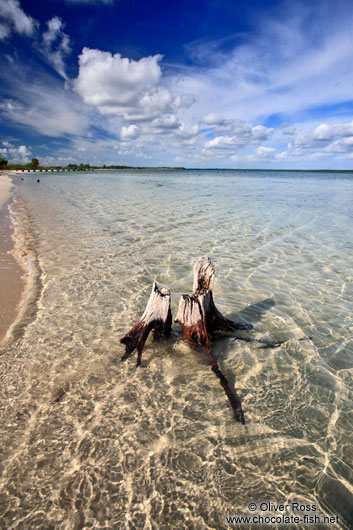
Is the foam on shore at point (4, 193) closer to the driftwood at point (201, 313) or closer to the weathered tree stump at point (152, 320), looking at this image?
the weathered tree stump at point (152, 320)

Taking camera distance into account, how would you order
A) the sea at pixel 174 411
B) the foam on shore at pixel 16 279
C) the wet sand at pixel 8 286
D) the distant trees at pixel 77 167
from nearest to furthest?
the sea at pixel 174 411
the foam on shore at pixel 16 279
the wet sand at pixel 8 286
the distant trees at pixel 77 167

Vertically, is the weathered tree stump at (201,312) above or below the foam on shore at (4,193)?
above

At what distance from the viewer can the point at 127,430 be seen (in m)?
3.22

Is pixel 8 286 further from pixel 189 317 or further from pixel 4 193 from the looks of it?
pixel 4 193

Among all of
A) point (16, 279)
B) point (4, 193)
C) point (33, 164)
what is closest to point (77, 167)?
point (33, 164)

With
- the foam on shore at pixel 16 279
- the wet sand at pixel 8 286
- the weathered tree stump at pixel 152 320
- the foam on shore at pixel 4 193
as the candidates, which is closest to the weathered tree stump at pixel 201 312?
the weathered tree stump at pixel 152 320

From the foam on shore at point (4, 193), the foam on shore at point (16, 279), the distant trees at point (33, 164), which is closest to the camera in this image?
the foam on shore at point (16, 279)

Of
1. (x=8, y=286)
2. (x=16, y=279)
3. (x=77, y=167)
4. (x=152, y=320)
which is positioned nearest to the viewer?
(x=152, y=320)

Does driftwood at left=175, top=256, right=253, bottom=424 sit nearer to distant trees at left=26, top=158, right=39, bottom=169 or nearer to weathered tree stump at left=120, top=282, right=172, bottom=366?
weathered tree stump at left=120, top=282, right=172, bottom=366

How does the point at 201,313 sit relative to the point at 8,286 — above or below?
above

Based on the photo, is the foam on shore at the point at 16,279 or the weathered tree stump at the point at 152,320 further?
the foam on shore at the point at 16,279

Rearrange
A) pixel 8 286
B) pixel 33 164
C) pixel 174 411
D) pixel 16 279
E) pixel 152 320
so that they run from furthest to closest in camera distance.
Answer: pixel 33 164
pixel 16 279
pixel 8 286
pixel 152 320
pixel 174 411

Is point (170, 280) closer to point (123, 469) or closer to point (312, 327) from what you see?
point (312, 327)

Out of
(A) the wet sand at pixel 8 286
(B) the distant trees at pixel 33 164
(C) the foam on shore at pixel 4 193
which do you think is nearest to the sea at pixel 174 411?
(A) the wet sand at pixel 8 286
